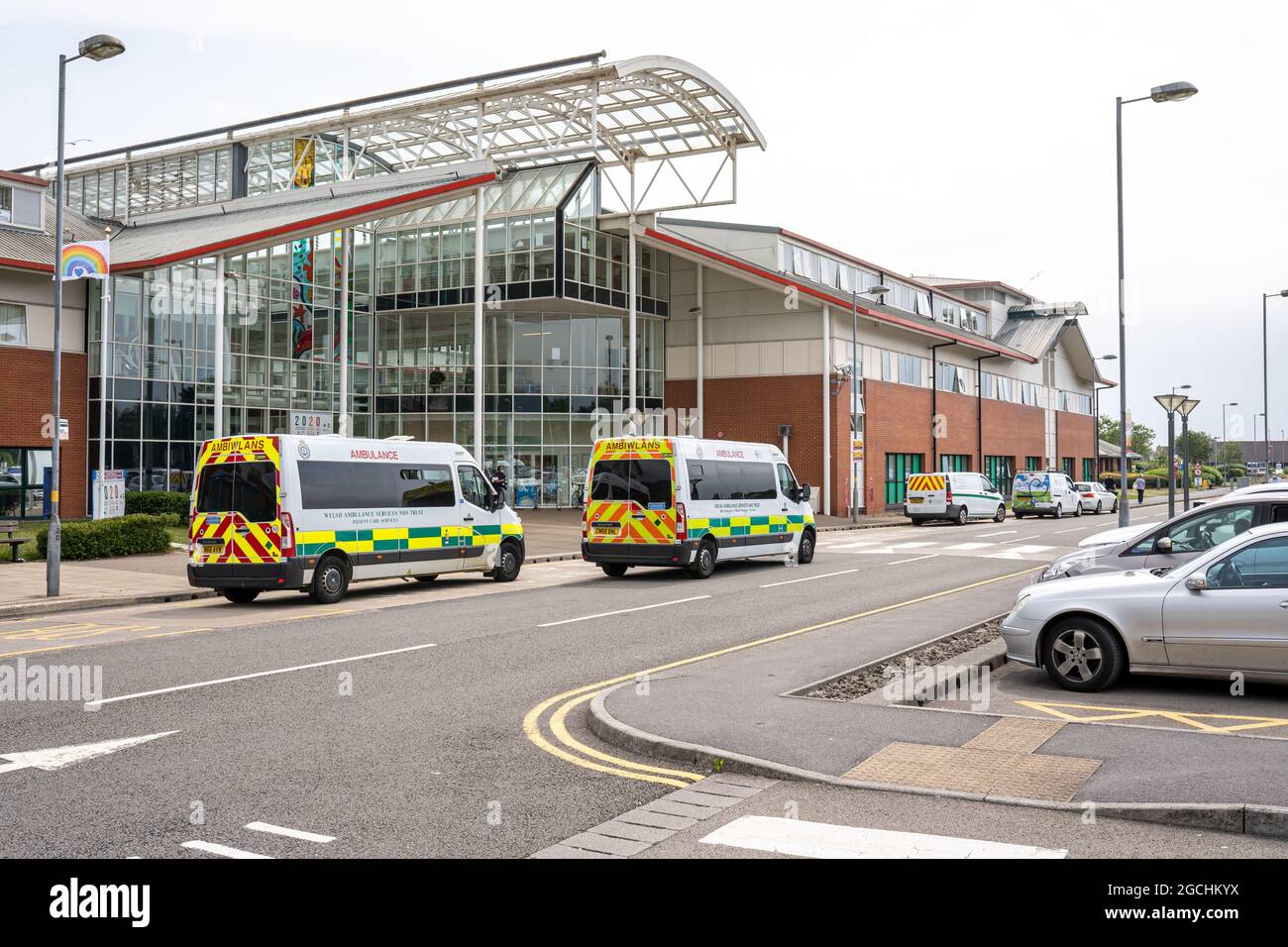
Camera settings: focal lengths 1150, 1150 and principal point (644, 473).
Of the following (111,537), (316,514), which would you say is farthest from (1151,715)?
(111,537)

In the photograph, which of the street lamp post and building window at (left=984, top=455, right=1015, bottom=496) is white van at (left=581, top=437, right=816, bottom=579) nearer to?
the street lamp post

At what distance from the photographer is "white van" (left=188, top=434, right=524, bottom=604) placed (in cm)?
1650

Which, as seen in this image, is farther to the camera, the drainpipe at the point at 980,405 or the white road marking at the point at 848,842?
the drainpipe at the point at 980,405

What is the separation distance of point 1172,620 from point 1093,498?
44873 millimetres

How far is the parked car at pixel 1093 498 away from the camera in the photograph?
50.4 meters

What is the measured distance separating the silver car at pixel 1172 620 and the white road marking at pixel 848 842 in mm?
4200

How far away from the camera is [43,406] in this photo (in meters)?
33.2

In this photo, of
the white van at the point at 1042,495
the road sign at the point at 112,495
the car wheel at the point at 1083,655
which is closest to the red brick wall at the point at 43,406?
the road sign at the point at 112,495

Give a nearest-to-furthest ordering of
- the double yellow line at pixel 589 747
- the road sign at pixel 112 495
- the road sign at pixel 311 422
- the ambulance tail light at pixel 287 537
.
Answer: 1. the double yellow line at pixel 589 747
2. the ambulance tail light at pixel 287 537
3. the road sign at pixel 112 495
4. the road sign at pixel 311 422

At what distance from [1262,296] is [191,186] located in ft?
122

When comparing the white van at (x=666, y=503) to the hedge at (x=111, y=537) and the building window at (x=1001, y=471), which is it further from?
the building window at (x=1001, y=471)

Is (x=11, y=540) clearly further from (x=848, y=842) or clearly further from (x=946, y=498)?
(x=946, y=498)

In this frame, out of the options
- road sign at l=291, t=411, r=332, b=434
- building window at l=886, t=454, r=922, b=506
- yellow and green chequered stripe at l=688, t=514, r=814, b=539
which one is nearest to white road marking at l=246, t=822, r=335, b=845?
yellow and green chequered stripe at l=688, t=514, r=814, b=539

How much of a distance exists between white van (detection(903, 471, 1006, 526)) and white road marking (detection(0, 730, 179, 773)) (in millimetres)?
36418
